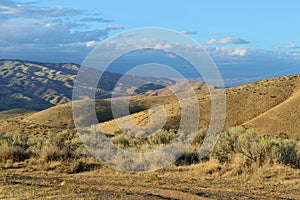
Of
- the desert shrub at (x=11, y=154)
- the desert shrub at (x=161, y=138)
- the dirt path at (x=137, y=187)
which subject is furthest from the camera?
the desert shrub at (x=161, y=138)

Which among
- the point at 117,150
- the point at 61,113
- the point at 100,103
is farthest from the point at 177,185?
the point at 100,103

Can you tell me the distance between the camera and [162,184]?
14.2 meters

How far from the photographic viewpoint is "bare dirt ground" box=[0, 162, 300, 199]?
40.5ft

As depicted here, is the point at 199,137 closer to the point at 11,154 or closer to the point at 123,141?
the point at 123,141

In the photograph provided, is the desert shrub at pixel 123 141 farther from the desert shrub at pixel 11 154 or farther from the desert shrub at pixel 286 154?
the desert shrub at pixel 286 154

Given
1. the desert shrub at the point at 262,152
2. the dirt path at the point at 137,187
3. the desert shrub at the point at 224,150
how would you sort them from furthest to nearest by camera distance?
1. the desert shrub at the point at 224,150
2. the desert shrub at the point at 262,152
3. the dirt path at the point at 137,187

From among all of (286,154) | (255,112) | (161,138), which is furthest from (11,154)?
(255,112)

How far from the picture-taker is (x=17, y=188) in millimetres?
13141

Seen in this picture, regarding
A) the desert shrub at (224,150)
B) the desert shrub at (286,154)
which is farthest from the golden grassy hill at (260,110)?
the desert shrub at (286,154)

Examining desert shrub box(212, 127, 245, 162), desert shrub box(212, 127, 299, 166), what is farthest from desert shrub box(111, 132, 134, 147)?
desert shrub box(212, 127, 299, 166)

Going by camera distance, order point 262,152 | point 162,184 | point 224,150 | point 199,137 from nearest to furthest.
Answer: point 162,184
point 262,152
point 224,150
point 199,137

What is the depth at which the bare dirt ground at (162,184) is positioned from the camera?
12.4 m

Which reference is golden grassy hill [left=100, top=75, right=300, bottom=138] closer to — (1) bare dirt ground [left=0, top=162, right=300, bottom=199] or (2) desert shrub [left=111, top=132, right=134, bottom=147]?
(2) desert shrub [left=111, top=132, right=134, bottom=147]

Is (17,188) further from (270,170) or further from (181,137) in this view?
(181,137)
